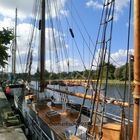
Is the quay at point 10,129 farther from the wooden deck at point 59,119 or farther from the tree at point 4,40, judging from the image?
the tree at point 4,40

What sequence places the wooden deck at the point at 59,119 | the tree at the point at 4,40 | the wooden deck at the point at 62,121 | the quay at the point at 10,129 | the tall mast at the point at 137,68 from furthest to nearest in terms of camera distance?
the tree at the point at 4,40 < the quay at the point at 10,129 < the wooden deck at the point at 59,119 < the wooden deck at the point at 62,121 < the tall mast at the point at 137,68

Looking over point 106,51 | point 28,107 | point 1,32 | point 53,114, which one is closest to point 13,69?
point 1,32

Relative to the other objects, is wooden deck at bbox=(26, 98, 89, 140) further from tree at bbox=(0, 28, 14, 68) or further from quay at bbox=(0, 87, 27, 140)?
tree at bbox=(0, 28, 14, 68)

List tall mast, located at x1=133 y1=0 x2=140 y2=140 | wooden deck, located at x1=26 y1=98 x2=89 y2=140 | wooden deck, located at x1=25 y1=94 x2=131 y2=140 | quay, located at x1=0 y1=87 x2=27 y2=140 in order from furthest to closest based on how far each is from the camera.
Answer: quay, located at x1=0 y1=87 x2=27 y2=140
wooden deck, located at x1=26 y1=98 x2=89 y2=140
wooden deck, located at x1=25 y1=94 x2=131 y2=140
tall mast, located at x1=133 y1=0 x2=140 y2=140

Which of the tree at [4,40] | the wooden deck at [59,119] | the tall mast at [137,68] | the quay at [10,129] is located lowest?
the quay at [10,129]

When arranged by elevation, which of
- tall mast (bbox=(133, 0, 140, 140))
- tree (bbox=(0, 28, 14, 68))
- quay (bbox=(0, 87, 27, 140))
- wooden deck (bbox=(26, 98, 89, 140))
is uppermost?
tree (bbox=(0, 28, 14, 68))

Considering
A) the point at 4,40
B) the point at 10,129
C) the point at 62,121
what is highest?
the point at 4,40

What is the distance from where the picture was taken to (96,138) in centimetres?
865

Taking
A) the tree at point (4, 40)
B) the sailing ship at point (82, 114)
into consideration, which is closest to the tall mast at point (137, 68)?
the sailing ship at point (82, 114)

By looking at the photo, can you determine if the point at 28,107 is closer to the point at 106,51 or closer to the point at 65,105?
the point at 65,105

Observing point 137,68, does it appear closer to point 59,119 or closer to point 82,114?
point 59,119

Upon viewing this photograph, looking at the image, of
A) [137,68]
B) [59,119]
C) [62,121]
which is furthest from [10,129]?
[137,68]

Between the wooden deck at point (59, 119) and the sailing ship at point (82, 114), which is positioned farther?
the wooden deck at point (59, 119)

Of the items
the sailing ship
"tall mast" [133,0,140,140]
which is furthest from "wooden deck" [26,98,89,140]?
"tall mast" [133,0,140,140]
